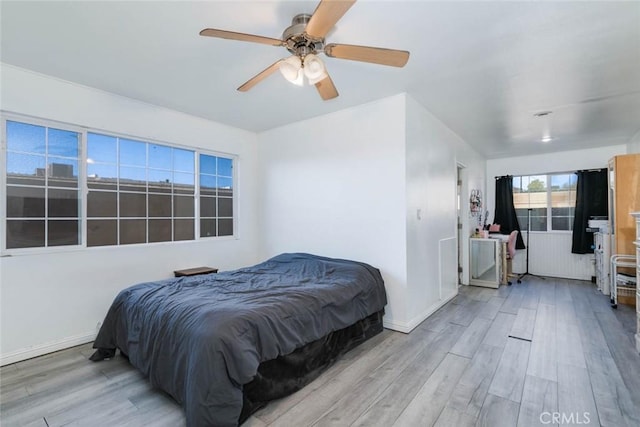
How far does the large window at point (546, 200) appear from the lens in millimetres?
5625

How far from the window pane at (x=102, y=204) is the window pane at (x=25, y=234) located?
401 millimetres

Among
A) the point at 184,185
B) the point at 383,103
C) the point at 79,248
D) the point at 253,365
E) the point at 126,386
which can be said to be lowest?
the point at 126,386

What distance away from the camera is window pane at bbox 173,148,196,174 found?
3737mm

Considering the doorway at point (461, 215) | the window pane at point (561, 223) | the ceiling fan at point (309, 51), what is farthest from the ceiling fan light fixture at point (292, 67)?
the window pane at point (561, 223)

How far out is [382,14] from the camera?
186 cm

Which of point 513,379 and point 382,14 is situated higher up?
point 382,14

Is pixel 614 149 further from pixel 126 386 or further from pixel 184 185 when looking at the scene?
pixel 126 386

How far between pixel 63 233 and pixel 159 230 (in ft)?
2.90

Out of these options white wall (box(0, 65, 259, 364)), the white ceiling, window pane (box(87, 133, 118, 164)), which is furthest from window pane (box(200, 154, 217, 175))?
window pane (box(87, 133, 118, 164))

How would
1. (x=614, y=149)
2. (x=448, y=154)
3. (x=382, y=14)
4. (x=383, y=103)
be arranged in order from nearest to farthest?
(x=382, y=14), (x=383, y=103), (x=448, y=154), (x=614, y=149)

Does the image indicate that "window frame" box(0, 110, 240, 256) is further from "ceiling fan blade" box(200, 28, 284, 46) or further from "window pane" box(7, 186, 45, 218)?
"ceiling fan blade" box(200, 28, 284, 46)

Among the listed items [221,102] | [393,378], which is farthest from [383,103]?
[393,378]

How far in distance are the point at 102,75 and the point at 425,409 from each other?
12.2 feet

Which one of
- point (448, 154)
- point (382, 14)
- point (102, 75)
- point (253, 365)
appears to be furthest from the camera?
point (448, 154)
